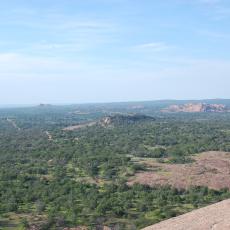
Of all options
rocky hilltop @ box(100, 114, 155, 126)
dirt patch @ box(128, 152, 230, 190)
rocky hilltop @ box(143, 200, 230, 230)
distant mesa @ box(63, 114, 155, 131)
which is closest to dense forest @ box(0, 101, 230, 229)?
dirt patch @ box(128, 152, 230, 190)

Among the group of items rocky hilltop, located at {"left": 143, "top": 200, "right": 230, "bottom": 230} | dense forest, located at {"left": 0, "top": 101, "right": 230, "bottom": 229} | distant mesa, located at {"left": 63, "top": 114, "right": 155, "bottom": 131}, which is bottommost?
dense forest, located at {"left": 0, "top": 101, "right": 230, "bottom": 229}

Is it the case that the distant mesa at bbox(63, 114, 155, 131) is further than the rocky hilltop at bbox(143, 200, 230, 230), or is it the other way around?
the distant mesa at bbox(63, 114, 155, 131)

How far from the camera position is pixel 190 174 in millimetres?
60719

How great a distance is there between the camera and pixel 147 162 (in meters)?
71.3

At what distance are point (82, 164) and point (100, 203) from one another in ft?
82.0

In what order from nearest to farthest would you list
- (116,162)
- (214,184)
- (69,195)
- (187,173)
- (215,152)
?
(69,195) → (214,184) → (187,173) → (116,162) → (215,152)

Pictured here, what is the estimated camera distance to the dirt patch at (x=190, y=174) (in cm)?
5681

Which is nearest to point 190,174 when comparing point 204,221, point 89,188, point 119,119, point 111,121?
point 89,188

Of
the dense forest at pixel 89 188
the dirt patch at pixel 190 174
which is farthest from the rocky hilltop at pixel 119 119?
the dirt patch at pixel 190 174

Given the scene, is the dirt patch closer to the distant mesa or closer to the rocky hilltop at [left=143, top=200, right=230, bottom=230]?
the rocky hilltop at [left=143, top=200, right=230, bottom=230]

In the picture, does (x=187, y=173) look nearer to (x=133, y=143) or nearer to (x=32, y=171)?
(x=32, y=171)

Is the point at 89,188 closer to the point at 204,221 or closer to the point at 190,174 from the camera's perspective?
the point at 190,174

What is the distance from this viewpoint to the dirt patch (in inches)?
2237

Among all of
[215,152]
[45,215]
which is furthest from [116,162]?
[45,215]
